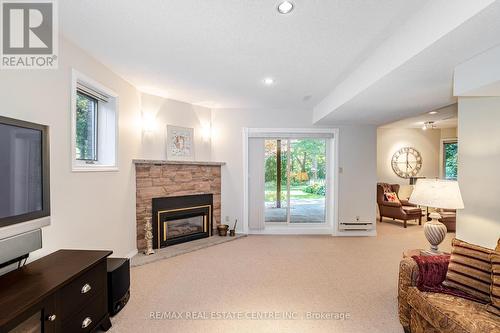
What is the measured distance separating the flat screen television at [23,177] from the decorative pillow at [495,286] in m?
3.06

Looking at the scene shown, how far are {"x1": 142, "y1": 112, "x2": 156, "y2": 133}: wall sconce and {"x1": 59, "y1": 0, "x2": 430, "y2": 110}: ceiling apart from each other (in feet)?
2.02

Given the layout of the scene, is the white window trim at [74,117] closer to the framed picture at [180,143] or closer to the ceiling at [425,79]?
the framed picture at [180,143]

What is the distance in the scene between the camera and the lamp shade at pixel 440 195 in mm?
2221

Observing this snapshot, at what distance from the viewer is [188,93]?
13.1ft

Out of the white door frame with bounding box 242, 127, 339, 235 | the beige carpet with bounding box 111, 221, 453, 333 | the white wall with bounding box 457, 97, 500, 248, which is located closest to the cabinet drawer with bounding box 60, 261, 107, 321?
the beige carpet with bounding box 111, 221, 453, 333

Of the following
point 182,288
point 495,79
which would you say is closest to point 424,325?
point 495,79

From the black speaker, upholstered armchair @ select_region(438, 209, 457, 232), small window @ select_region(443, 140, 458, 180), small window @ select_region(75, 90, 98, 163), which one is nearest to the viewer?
the black speaker

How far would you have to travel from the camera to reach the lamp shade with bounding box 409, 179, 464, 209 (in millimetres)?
2221

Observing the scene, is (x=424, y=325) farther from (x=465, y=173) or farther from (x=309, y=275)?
(x=465, y=173)

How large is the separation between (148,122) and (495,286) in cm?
424

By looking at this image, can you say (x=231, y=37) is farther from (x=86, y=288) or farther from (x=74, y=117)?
(x=86, y=288)

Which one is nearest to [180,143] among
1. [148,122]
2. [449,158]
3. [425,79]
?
[148,122]

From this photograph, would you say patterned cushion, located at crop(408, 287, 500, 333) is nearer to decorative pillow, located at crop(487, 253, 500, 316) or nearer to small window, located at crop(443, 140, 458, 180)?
decorative pillow, located at crop(487, 253, 500, 316)

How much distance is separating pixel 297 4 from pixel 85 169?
2.51 m
